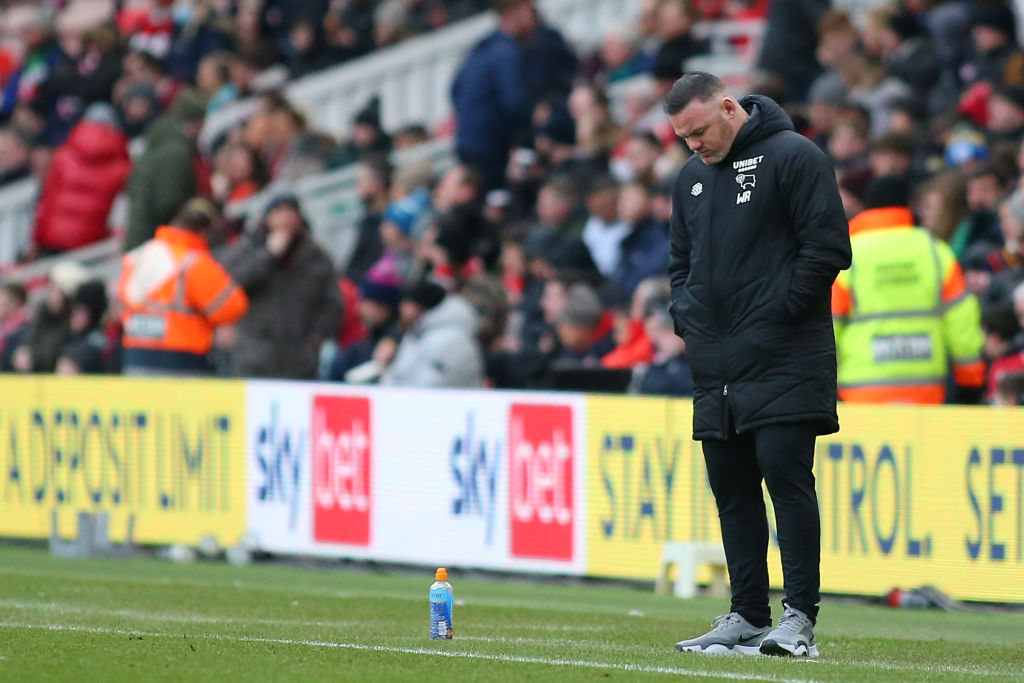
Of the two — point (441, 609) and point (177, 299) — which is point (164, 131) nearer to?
point (177, 299)

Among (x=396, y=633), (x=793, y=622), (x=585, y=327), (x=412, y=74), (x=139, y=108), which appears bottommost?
(x=396, y=633)

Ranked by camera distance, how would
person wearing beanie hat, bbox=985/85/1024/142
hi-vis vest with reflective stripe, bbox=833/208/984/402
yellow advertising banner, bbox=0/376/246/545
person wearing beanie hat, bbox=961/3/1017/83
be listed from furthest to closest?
1. person wearing beanie hat, bbox=961/3/1017/83
2. person wearing beanie hat, bbox=985/85/1024/142
3. yellow advertising banner, bbox=0/376/246/545
4. hi-vis vest with reflective stripe, bbox=833/208/984/402

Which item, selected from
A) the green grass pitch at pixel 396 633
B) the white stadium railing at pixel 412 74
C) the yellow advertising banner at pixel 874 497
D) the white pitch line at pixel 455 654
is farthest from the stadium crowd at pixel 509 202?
the white pitch line at pixel 455 654

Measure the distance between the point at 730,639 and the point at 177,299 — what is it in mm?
7747

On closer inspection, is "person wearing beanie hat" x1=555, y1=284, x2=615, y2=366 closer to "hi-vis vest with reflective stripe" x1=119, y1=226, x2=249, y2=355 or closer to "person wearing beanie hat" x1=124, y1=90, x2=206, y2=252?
"hi-vis vest with reflective stripe" x1=119, y1=226, x2=249, y2=355

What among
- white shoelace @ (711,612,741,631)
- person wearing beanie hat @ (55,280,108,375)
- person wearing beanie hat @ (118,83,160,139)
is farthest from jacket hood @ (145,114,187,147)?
white shoelace @ (711,612,741,631)

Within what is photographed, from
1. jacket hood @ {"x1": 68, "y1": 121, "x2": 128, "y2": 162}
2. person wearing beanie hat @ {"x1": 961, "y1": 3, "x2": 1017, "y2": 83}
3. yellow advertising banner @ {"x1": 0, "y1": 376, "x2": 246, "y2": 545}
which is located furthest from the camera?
jacket hood @ {"x1": 68, "y1": 121, "x2": 128, "y2": 162}

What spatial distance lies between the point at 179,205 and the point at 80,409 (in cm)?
414

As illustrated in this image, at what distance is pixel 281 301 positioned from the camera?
53.2 ft

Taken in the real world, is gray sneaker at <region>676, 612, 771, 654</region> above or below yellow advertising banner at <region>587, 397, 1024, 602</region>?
below

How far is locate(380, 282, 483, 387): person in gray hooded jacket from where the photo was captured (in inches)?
576

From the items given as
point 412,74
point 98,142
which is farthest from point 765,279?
point 412,74

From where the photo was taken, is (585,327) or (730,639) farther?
(585,327)

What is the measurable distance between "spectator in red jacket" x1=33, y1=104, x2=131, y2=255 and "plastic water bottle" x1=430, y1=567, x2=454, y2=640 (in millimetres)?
14158
